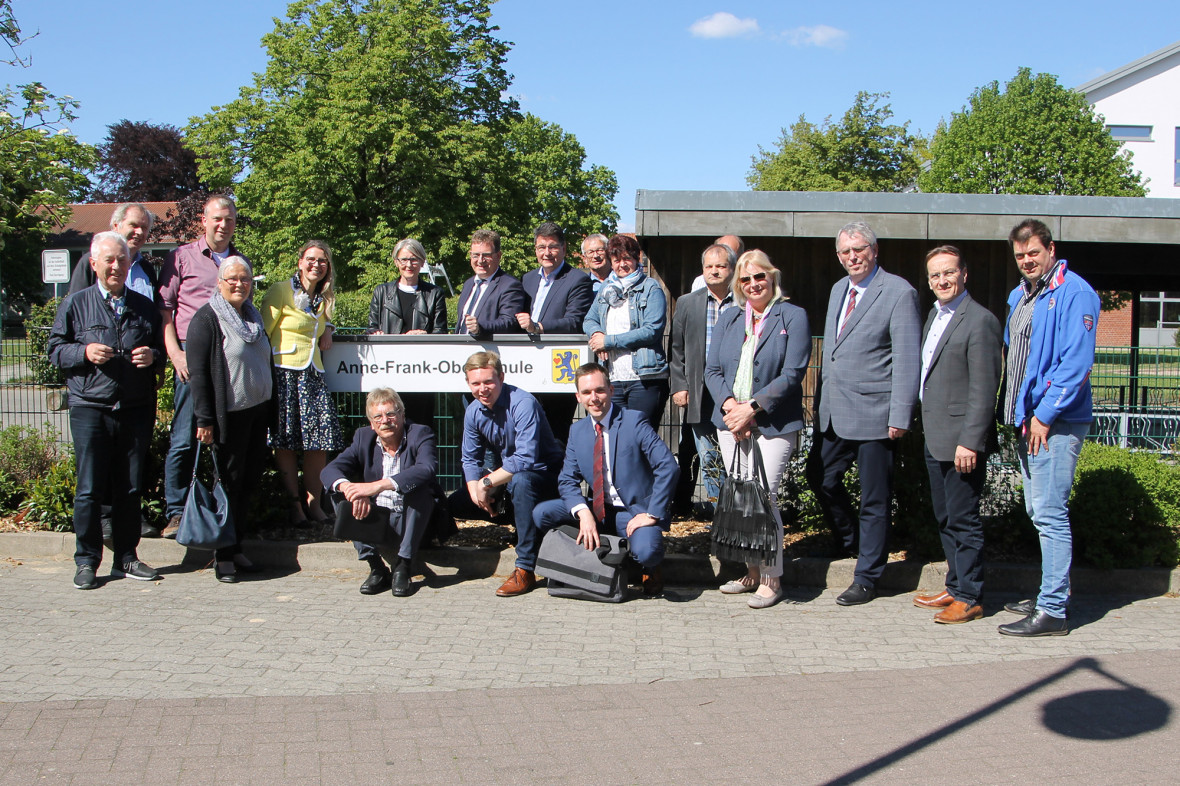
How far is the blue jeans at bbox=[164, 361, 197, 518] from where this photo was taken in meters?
6.28

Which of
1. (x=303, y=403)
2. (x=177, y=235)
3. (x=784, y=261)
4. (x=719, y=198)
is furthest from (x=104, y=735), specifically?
(x=177, y=235)

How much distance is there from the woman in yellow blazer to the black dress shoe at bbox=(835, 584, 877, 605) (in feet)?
11.4

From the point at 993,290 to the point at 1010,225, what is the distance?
3.08ft

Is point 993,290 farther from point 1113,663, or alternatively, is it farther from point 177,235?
point 177,235

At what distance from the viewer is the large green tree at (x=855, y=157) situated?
3912cm

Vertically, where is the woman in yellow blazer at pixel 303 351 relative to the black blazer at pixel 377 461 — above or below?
above

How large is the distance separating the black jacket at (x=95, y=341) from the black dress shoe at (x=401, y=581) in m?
1.99

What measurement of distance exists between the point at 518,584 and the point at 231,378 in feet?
7.25

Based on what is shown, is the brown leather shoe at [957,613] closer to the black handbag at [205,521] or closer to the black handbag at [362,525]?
the black handbag at [362,525]

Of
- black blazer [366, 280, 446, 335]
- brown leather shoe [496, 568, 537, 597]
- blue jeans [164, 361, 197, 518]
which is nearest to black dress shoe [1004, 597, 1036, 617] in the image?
brown leather shoe [496, 568, 537, 597]

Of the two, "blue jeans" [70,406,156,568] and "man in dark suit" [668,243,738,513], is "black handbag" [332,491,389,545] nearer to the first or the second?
"blue jeans" [70,406,156,568]

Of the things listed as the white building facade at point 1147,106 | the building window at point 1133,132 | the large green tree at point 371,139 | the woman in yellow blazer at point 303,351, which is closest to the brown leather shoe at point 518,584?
the woman in yellow blazer at point 303,351

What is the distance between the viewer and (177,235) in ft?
107

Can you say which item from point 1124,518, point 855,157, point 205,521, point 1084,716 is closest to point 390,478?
point 205,521
